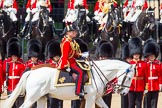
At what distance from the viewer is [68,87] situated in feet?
31.1

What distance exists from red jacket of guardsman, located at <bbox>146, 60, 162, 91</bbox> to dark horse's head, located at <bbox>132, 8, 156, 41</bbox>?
573 cm

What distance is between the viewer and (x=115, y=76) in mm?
9727

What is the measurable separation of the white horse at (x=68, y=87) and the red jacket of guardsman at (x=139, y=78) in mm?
991

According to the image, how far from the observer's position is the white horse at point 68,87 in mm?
9438

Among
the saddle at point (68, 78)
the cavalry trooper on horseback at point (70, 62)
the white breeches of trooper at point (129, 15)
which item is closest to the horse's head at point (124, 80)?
the saddle at point (68, 78)

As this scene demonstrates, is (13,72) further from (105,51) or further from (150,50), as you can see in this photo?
(150,50)

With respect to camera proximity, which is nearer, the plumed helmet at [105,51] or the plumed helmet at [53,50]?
the plumed helmet at [53,50]

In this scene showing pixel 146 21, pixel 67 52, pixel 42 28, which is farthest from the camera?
pixel 42 28

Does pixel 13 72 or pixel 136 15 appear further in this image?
pixel 136 15

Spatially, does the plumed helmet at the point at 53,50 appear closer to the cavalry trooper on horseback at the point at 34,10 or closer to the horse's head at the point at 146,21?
the cavalry trooper on horseback at the point at 34,10

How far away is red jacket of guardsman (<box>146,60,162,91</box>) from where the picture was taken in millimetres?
10695

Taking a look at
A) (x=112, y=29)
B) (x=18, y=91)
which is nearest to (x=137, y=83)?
(x=18, y=91)

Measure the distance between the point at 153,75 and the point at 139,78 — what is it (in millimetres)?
236

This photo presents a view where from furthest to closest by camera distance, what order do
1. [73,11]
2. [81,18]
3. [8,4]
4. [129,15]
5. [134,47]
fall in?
[129,15] < [8,4] < [73,11] < [81,18] < [134,47]
